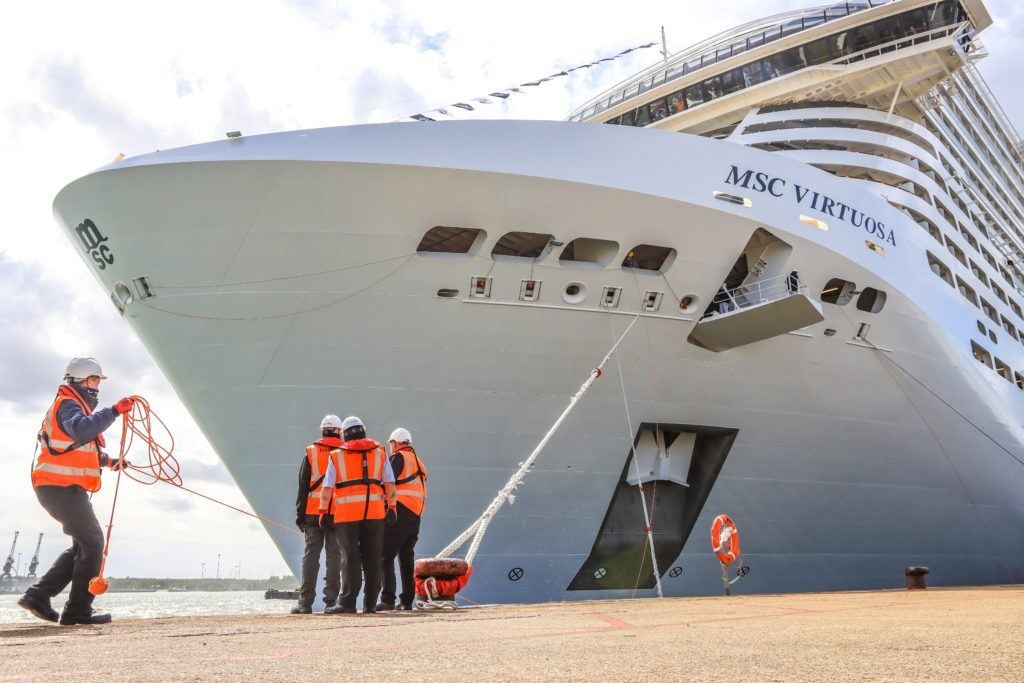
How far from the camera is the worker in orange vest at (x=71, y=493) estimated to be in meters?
4.55

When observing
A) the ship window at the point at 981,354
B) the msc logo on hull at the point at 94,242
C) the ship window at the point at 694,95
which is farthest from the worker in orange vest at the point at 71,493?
the ship window at the point at 694,95

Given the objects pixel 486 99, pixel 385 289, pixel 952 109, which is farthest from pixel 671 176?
pixel 952 109

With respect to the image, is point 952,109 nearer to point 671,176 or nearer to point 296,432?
point 671,176

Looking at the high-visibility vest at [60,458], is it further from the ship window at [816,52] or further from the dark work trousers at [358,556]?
the ship window at [816,52]

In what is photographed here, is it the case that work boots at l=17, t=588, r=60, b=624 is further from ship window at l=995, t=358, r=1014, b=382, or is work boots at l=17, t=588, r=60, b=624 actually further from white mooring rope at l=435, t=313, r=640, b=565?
ship window at l=995, t=358, r=1014, b=382

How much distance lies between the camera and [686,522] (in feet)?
35.1

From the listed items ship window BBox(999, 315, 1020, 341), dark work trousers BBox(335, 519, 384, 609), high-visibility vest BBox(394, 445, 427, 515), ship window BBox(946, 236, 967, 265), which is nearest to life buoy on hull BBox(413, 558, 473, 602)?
high-visibility vest BBox(394, 445, 427, 515)

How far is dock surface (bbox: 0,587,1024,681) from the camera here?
238 cm

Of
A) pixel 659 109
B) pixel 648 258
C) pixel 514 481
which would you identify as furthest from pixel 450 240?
pixel 659 109

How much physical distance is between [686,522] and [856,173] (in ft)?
23.8

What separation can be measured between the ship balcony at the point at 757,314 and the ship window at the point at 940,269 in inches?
200

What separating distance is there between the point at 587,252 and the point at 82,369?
5.75 meters

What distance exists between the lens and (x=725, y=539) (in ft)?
32.0

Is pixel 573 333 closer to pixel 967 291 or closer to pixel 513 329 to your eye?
pixel 513 329
